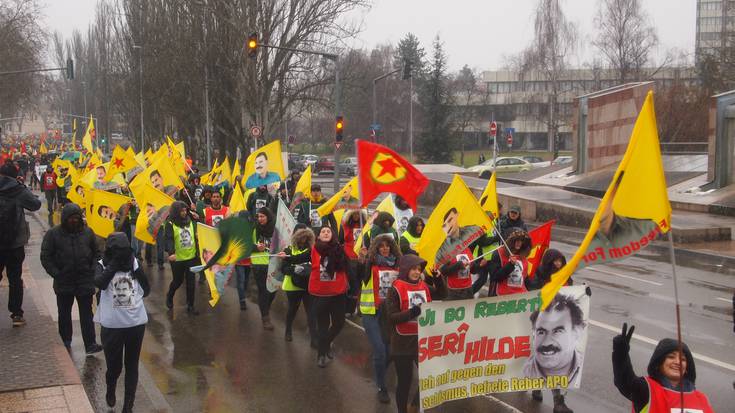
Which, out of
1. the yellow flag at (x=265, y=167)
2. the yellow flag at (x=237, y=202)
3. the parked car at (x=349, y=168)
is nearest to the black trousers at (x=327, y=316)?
the yellow flag at (x=237, y=202)

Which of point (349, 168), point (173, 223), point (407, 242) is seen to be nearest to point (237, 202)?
point (173, 223)

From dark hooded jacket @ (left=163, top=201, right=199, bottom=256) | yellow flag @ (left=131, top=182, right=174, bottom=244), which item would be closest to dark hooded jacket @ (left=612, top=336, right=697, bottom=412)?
dark hooded jacket @ (left=163, top=201, right=199, bottom=256)

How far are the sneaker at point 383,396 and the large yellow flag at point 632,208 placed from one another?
2.51 metres

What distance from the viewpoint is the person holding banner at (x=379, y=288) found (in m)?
7.19

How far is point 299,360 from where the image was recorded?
854 cm

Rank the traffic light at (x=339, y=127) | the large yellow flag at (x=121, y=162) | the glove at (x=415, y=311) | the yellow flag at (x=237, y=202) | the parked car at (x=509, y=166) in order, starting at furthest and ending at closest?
the parked car at (x=509, y=166), the traffic light at (x=339, y=127), the large yellow flag at (x=121, y=162), the yellow flag at (x=237, y=202), the glove at (x=415, y=311)

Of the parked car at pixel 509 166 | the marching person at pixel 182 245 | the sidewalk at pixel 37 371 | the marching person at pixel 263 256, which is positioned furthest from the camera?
the parked car at pixel 509 166

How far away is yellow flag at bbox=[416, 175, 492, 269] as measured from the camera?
789 cm

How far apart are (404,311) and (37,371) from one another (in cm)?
357

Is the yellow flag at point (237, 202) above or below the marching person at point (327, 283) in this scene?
above

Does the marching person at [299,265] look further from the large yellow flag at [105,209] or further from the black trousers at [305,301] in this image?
the large yellow flag at [105,209]

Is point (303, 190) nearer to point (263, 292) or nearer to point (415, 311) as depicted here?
point (263, 292)

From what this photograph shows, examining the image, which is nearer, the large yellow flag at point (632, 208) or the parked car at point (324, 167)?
the large yellow flag at point (632, 208)

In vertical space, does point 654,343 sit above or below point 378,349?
below
